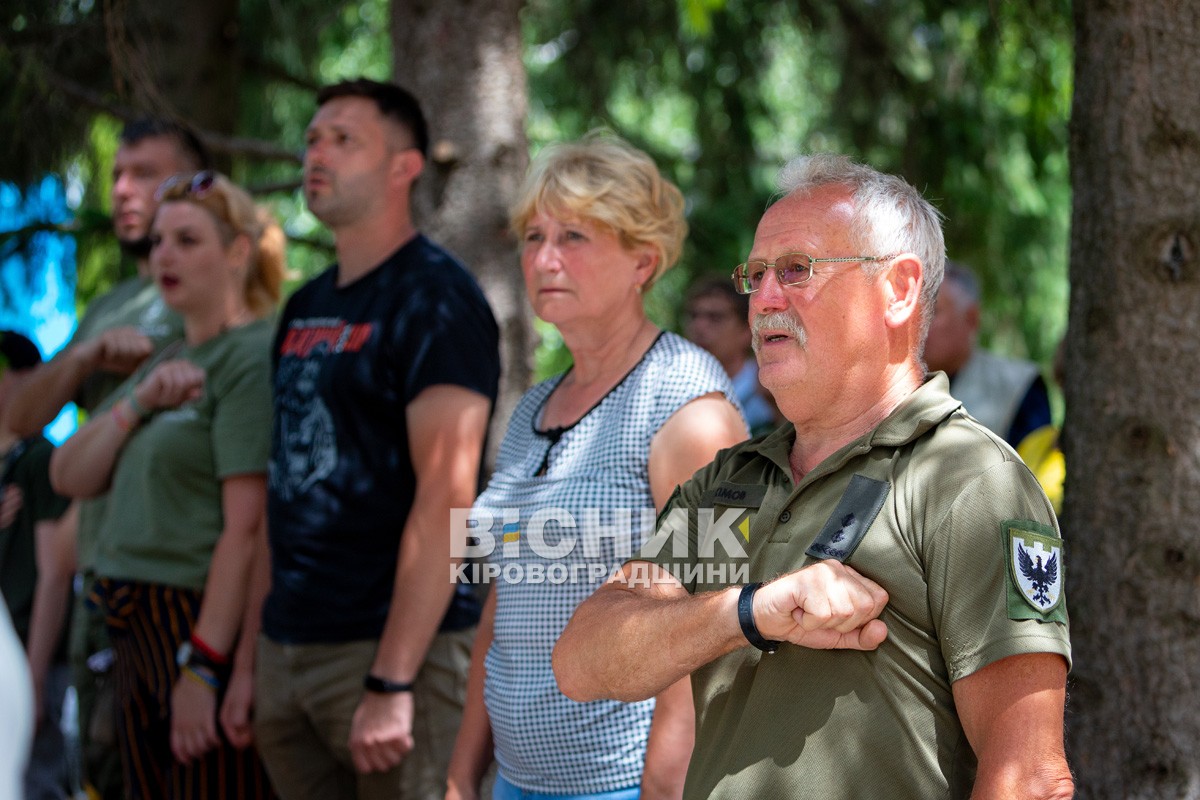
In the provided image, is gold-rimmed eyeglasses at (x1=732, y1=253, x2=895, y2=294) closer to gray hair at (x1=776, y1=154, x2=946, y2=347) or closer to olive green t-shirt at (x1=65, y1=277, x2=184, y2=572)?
gray hair at (x1=776, y1=154, x2=946, y2=347)

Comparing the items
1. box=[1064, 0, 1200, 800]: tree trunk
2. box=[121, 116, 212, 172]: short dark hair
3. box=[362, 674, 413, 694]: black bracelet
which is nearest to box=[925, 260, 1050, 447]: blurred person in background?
box=[1064, 0, 1200, 800]: tree trunk

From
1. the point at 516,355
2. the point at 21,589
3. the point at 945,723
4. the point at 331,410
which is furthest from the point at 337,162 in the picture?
the point at 21,589

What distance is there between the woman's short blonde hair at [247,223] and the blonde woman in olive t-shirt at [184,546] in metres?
0.23

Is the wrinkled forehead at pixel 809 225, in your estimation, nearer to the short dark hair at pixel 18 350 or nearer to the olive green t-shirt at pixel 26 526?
the short dark hair at pixel 18 350

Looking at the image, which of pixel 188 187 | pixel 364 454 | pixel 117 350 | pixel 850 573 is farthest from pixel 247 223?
pixel 850 573

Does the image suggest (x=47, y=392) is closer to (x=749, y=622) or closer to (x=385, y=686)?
(x=385, y=686)

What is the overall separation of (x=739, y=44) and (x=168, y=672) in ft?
14.8

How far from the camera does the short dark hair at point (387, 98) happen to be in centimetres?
361

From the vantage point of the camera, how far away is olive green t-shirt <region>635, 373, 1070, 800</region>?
1.72m

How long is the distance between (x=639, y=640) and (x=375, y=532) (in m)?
1.39

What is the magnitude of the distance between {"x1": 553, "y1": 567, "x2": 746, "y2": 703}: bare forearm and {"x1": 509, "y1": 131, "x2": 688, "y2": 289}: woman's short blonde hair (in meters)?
1.02

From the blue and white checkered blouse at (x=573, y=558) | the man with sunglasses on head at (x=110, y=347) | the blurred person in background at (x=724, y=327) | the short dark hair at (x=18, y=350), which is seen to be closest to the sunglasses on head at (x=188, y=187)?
the man with sunglasses on head at (x=110, y=347)

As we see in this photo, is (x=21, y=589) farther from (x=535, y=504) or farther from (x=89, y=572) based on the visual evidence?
(x=535, y=504)

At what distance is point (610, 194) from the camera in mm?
2838
